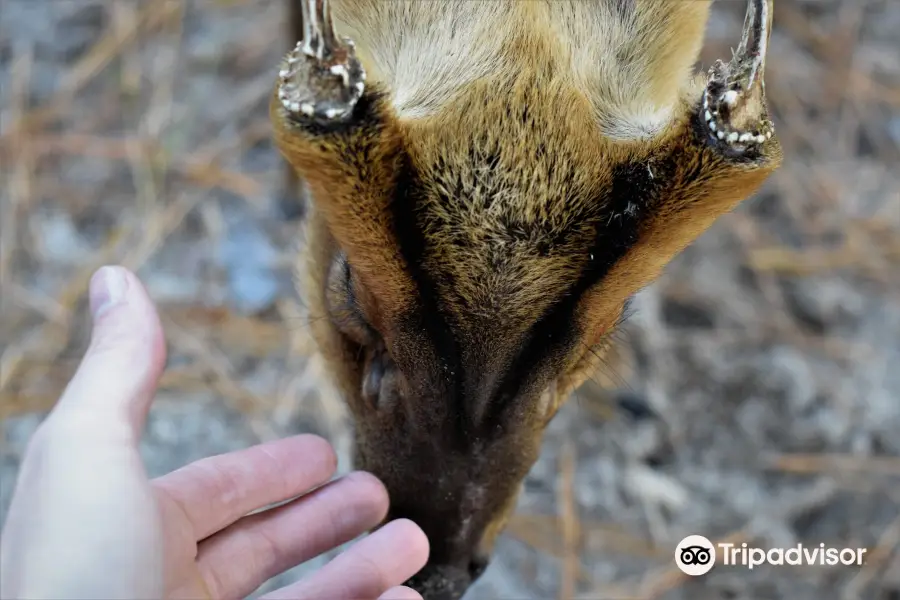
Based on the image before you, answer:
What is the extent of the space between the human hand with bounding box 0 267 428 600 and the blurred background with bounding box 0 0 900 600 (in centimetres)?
94

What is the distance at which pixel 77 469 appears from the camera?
1.52 m

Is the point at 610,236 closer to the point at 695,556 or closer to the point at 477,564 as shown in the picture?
the point at 477,564

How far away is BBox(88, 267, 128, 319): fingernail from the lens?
1.79 metres

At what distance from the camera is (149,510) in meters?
1.60

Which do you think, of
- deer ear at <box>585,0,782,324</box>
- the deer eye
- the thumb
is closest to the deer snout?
the deer eye

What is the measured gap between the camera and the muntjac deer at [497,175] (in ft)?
4.02

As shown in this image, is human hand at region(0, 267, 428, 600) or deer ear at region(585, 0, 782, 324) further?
human hand at region(0, 267, 428, 600)

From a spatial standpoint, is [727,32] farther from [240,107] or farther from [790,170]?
[240,107]

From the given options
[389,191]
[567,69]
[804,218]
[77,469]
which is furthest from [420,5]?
[804,218]

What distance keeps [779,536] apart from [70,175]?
3362 mm

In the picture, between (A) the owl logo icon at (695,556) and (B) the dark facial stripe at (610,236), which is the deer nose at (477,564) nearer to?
(B) the dark facial stripe at (610,236)

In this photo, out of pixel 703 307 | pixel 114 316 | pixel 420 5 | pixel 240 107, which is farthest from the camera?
pixel 240 107

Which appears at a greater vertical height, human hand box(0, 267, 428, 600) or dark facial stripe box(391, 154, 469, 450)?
dark facial stripe box(391, 154, 469, 450)

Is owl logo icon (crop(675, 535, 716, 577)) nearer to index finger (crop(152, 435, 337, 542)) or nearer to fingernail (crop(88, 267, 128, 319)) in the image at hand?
index finger (crop(152, 435, 337, 542))
